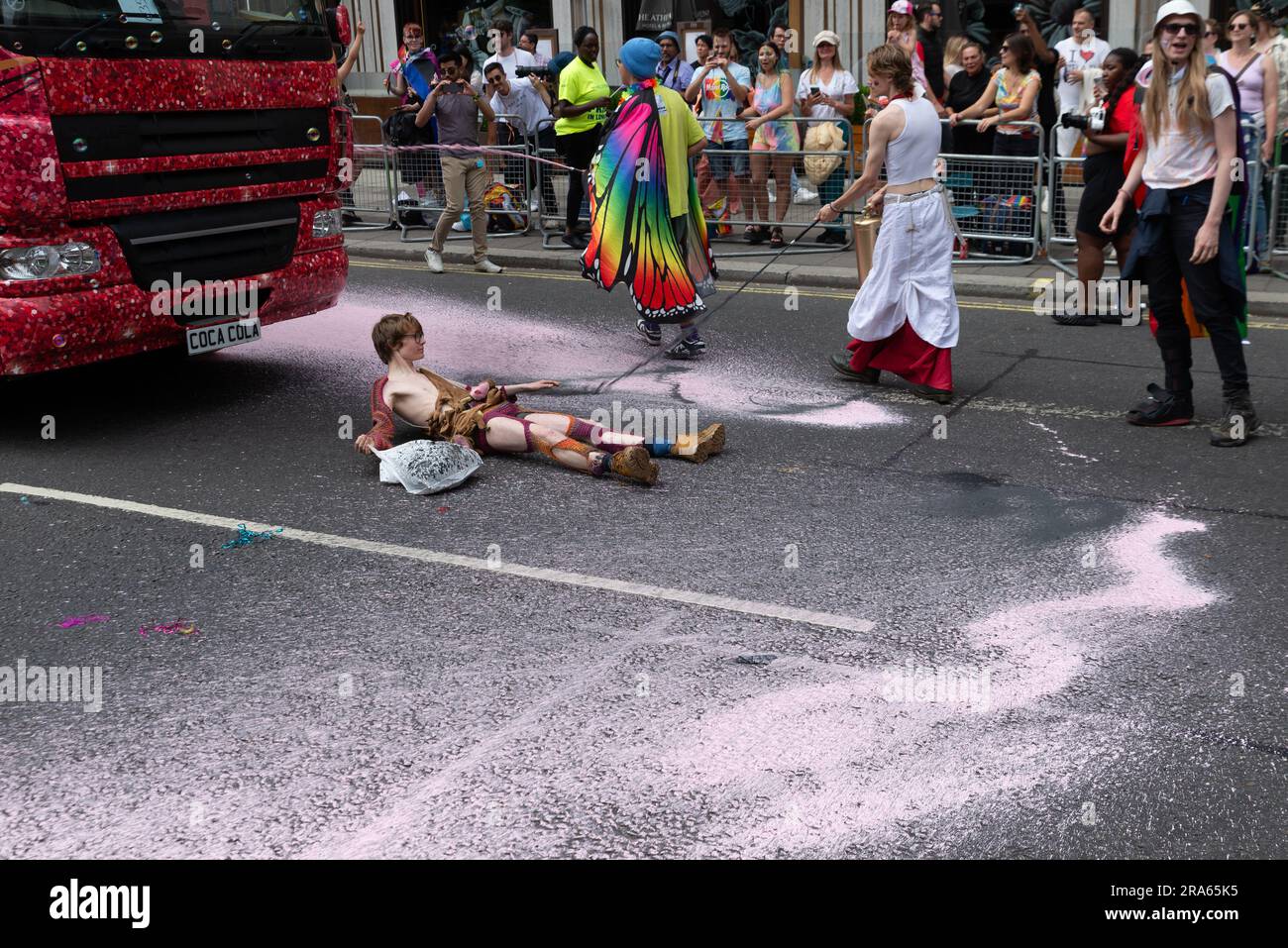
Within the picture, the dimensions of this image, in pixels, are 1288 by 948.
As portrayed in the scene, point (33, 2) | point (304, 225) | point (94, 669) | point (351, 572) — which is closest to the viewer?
point (94, 669)

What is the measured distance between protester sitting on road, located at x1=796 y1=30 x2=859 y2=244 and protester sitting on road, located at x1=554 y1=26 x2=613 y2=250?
75.4 inches

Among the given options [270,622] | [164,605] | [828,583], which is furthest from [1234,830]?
[164,605]

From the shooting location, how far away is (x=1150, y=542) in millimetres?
5539

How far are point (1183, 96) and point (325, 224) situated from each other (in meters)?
4.89

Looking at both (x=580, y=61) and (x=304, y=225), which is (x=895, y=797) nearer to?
(x=304, y=225)

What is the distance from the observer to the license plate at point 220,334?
776 centimetres

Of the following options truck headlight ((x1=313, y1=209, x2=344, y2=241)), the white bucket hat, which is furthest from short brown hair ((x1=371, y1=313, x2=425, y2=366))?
the white bucket hat

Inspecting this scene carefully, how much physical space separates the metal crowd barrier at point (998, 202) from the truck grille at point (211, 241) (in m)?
6.15

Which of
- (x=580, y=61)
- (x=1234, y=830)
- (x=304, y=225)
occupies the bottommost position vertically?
(x=1234, y=830)

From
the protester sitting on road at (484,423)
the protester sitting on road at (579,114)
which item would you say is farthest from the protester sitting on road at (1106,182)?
the protester sitting on road at (579,114)

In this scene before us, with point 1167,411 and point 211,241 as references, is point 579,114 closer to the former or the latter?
point 211,241

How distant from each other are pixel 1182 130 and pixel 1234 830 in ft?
14.4

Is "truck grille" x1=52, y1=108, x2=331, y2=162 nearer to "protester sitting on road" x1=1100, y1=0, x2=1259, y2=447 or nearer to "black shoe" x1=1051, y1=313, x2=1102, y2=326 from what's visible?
"protester sitting on road" x1=1100, y1=0, x2=1259, y2=447

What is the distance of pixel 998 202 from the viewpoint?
1212 centimetres
